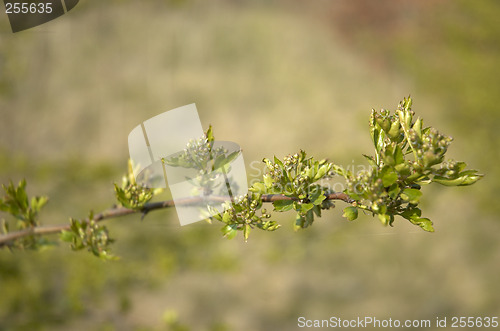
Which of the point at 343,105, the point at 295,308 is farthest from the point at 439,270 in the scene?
the point at 343,105

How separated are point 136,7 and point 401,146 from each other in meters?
2.45

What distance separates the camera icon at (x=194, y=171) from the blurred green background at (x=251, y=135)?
749 mm

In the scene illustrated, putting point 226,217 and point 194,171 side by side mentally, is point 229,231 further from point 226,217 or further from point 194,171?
point 194,171

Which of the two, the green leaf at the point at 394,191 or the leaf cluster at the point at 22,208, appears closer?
the green leaf at the point at 394,191

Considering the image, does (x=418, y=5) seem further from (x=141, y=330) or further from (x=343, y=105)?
(x=141, y=330)

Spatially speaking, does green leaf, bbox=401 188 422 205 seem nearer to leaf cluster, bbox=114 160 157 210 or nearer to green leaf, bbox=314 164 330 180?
green leaf, bbox=314 164 330 180

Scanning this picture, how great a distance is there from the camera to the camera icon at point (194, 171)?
567mm

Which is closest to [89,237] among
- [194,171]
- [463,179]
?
[194,171]

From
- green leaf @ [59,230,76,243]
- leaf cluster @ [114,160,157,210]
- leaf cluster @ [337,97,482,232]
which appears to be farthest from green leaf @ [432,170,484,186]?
green leaf @ [59,230,76,243]

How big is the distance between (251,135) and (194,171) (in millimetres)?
1968

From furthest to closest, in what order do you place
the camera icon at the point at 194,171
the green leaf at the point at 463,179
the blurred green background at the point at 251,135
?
the blurred green background at the point at 251,135 < the camera icon at the point at 194,171 < the green leaf at the point at 463,179

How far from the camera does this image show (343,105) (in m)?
2.74

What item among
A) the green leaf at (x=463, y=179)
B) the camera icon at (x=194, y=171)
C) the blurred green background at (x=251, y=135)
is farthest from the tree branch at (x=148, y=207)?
the blurred green background at (x=251, y=135)

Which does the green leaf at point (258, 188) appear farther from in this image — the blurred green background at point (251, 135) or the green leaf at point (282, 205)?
the blurred green background at point (251, 135)
